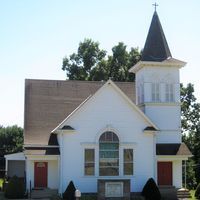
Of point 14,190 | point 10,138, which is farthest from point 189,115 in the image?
point 14,190

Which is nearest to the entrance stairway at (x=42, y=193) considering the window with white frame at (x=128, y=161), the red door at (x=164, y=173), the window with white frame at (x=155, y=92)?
the window with white frame at (x=128, y=161)

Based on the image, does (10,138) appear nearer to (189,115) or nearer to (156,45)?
(189,115)

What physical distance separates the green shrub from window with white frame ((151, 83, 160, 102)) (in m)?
11.9

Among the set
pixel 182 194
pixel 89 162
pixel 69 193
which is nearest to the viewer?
pixel 69 193

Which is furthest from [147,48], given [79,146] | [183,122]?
[183,122]

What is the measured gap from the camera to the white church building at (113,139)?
1283 inches

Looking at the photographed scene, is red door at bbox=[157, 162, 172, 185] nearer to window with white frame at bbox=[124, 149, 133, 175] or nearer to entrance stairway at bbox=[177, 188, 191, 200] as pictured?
entrance stairway at bbox=[177, 188, 191, 200]

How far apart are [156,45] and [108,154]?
1008cm

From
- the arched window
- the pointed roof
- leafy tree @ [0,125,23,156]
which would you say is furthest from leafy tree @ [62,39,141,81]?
Result: the arched window

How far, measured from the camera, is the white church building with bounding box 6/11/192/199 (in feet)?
107

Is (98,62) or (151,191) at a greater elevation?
(98,62)

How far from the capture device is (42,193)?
32531 millimetres

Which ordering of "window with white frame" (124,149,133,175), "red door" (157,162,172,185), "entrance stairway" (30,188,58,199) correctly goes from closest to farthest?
1. "entrance stairway" (30,188,58,199)
2. "window with white frame" (124,149,133,175)
3. "red door" (157,162,172,185)

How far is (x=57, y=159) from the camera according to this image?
33281mm
